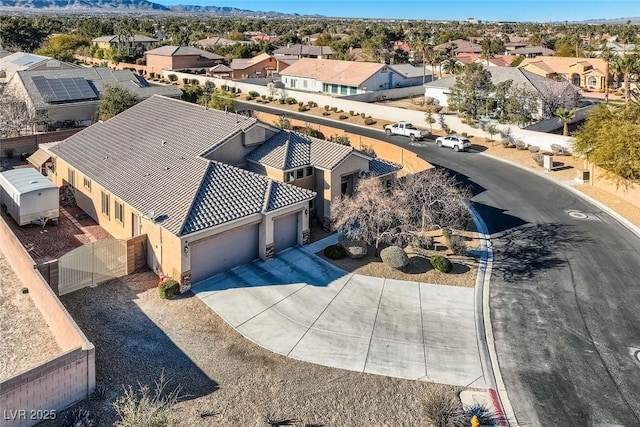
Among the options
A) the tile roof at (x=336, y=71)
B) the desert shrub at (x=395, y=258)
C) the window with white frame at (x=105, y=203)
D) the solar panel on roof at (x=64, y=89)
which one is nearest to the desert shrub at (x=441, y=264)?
the desert shrub at (x=395, y=258)

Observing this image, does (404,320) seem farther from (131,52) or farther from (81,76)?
(131,52)

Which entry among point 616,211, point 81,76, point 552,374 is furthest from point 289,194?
point 81,76

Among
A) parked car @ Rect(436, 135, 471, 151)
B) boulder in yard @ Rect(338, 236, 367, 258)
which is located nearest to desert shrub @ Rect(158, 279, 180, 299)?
boulder in yard @ Rect(338, 236, 367, 258)

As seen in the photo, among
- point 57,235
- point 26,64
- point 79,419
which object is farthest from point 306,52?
point 79,419

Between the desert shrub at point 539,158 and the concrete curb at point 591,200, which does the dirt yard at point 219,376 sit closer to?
the concrete curb at point 591,200

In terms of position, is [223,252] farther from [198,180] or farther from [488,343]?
[488,343]

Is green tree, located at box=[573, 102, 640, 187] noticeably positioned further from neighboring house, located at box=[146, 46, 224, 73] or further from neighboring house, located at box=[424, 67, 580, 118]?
neighboring house, located at box=[146, 46, 224, 73]
